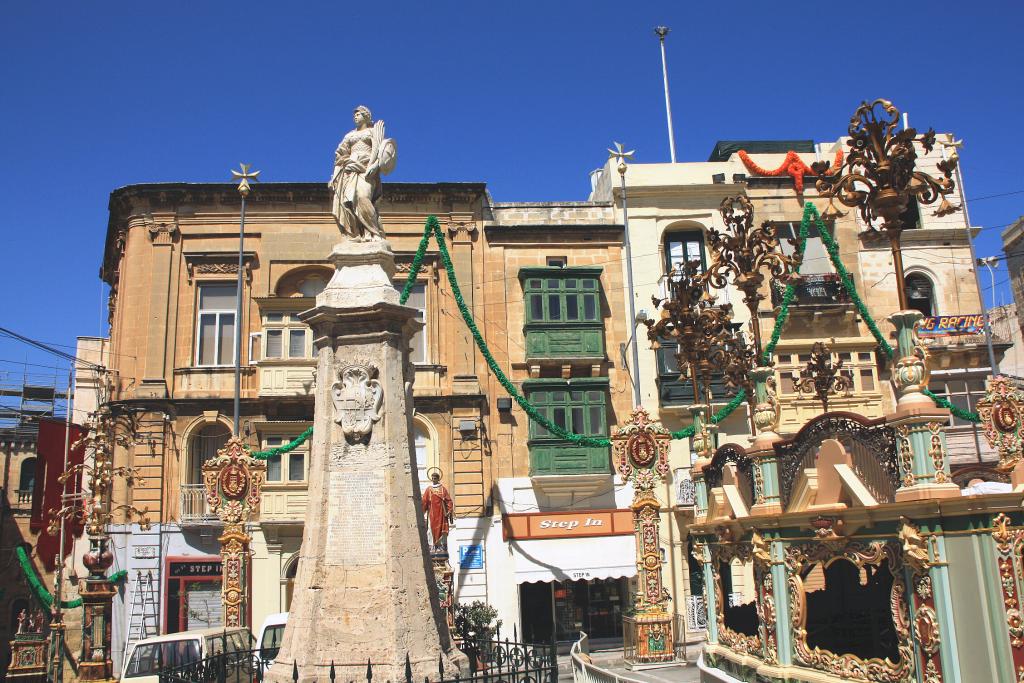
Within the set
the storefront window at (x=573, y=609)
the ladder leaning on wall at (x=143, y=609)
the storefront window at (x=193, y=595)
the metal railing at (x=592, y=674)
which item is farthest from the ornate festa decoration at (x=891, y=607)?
the ladder leaning on wall at (x=143, y=609)

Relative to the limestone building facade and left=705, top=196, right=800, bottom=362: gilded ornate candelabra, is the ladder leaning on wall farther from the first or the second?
left=705, top=196, right=800, bottom=362: gilded ornate candelabra

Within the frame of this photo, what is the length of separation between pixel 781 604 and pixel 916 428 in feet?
10.4

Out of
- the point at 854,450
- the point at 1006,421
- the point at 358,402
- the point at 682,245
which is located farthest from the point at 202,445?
the point at 1006,421

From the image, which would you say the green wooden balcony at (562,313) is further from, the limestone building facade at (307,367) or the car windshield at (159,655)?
the car windshield at (159,655)

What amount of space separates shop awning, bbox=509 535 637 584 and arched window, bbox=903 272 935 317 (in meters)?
14.0

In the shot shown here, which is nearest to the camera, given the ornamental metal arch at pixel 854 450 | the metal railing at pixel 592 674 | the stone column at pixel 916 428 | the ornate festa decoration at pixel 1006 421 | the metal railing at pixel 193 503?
the stone column at pixel 916 428

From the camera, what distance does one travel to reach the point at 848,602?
579 inches

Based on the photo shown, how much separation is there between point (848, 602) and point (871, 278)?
1960 centimetres

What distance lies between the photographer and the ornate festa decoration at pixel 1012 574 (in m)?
9.01

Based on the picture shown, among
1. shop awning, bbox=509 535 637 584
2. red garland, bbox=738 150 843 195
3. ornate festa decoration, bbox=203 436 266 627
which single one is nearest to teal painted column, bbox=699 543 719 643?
ornate festa decoration, bbox=203 436 266 627

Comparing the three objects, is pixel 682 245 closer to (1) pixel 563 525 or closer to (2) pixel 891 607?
(1) pixel 563 525

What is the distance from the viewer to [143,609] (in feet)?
87.2

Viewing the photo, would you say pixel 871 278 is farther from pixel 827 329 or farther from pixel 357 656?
pixel 357 656

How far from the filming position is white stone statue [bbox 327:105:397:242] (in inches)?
477
